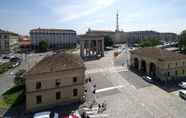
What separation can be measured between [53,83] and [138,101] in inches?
694

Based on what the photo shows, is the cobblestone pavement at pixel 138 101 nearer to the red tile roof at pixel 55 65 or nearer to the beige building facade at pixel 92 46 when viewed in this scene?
the red tile roof at pixel 55 65

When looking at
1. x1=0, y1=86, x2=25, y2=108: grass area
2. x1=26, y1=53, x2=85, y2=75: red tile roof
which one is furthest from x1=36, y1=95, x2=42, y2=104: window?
x1=0, y1=86, x2=25, y2=108: grass area

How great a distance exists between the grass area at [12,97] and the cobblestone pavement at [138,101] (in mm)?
17888

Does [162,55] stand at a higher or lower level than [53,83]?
higher

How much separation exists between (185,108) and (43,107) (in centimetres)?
2687

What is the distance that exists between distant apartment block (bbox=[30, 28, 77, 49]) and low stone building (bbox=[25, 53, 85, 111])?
9835 cm

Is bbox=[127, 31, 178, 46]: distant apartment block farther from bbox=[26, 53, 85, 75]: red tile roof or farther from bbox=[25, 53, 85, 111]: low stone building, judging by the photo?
bbox=[25, 53, 85, 111]: low stone building

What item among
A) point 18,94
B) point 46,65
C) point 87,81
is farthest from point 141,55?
point 18,94

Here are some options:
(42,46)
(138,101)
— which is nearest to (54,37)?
(42,46)

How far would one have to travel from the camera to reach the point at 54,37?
434ft

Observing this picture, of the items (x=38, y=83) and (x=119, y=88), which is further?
(x=119, y=88)

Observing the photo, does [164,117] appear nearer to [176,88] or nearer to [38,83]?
[176,88]

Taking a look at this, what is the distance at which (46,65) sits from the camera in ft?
108

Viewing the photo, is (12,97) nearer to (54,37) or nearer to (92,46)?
(92,46)
